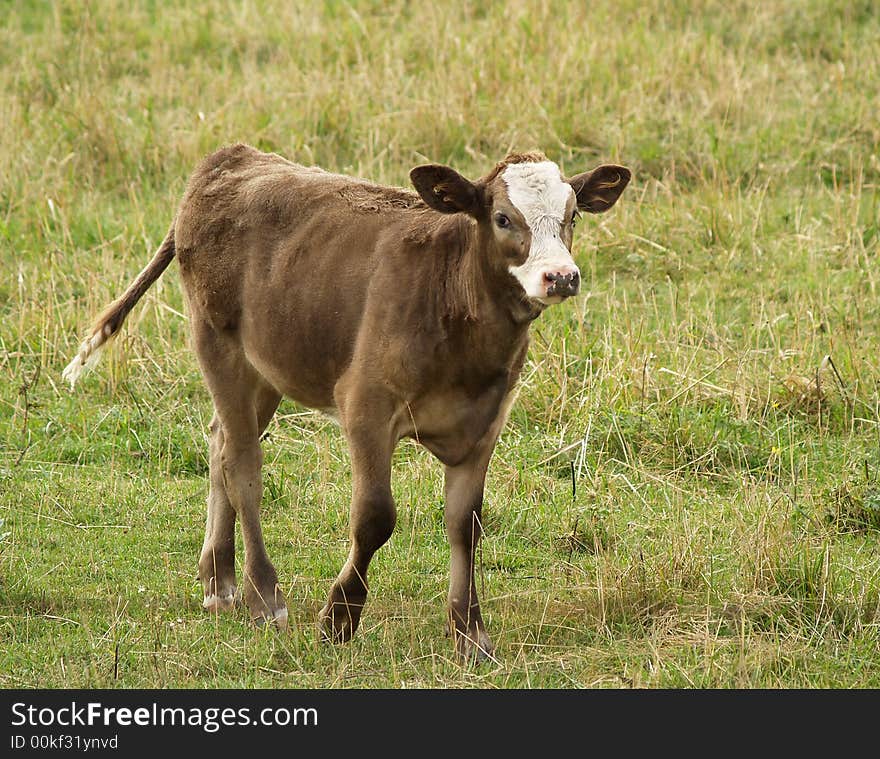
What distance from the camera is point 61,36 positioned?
12891mm

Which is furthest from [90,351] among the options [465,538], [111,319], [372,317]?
[465,538]

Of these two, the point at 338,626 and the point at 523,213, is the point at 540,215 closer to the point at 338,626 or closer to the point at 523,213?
the point at 523,213

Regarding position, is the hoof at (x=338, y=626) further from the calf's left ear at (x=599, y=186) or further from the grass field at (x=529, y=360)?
the calf's left ear at (x=599, y=186)

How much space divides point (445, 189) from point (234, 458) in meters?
1.61

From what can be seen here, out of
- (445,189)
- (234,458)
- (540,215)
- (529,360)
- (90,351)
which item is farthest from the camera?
(529,360)

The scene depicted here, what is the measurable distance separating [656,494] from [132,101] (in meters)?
6.49

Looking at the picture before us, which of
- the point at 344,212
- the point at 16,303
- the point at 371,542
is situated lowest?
the point at 16,303

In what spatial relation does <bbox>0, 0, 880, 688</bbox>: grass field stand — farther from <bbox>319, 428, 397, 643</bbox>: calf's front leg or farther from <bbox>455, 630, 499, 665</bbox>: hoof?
<bbox>319, 428, 397, 643</bbox>: calf's front leg

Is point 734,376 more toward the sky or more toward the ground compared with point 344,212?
more toward the ground

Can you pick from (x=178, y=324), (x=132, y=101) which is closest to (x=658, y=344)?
(x=178, y=324)

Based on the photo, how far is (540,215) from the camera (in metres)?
5.30

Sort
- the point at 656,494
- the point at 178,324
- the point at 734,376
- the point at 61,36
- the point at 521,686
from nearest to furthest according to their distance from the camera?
the point at 521,686 < the point at 656,494 < the point at 734,376 < the point at 178,324 < the point at 61,36

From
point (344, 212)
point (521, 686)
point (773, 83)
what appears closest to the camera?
point (521, 686)

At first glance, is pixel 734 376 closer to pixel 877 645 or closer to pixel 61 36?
pixel 877 645
